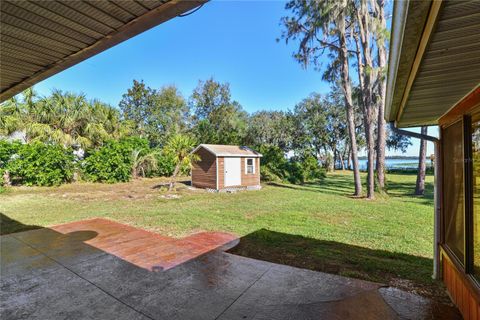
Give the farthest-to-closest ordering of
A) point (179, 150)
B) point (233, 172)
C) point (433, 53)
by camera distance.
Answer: point (233, 172) < point (179, 150) < point (433, 53)

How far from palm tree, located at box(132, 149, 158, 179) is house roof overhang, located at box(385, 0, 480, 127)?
15.5 metres

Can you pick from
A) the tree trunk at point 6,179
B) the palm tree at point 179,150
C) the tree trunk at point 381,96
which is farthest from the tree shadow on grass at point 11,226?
the tree trunk at point 381,96


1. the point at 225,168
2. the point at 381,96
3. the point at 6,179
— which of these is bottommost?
the point at 6,179

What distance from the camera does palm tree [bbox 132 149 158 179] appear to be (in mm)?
15624

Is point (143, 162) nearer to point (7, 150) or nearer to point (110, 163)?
point (110, 163)

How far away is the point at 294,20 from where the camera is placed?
11031 millimetres

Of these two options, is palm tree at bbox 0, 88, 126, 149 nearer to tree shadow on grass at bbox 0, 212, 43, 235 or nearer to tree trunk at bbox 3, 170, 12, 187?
tree trunk at bbox 3, 170, 12, 187

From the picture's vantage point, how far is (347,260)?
3783 millimetres

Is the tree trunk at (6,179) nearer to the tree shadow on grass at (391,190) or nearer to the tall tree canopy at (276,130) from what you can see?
the tree shadow on grass at (391,190)

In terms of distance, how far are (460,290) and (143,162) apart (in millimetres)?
16822

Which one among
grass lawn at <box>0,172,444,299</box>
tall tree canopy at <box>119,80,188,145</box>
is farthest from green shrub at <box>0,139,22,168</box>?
tall tree canopy at <box>119,80,188,145</box>

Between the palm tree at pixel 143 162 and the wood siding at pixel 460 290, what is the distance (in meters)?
15.4

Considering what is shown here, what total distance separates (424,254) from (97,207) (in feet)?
27.6

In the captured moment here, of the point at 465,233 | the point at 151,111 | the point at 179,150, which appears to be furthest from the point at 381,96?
the point at 151,111
